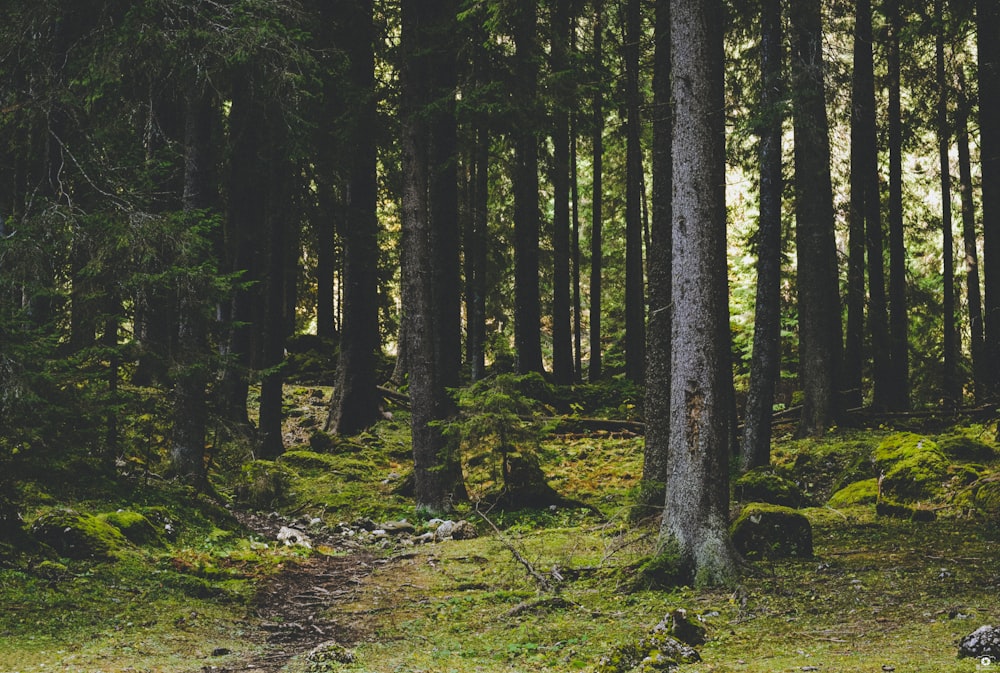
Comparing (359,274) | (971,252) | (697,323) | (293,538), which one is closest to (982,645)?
(697,323)

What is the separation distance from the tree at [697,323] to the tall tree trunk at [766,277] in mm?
5006

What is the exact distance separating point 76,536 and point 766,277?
10.2m

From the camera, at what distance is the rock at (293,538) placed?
10727 mm

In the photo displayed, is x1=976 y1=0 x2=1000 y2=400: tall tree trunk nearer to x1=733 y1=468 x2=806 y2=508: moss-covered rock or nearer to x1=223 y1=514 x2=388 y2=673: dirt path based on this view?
x1=733 y1=468 x2=806 y2=508: moss-covered rock

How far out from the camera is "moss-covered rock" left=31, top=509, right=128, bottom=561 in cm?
798

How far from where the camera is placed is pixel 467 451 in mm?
12500

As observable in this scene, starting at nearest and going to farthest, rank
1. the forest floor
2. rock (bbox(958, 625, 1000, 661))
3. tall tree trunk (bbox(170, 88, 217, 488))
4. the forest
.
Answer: rock (bbox(958, 625, 1000, 661))
the forest floor
the forest
tall tree trunk (bbox(170, 88, 217, 488))

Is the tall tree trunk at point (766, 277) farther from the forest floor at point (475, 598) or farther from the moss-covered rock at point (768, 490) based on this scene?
the moss-covered rock at point (768, 490)

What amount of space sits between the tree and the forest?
0.03 meters

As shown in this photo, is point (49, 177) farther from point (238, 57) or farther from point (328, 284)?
point (328, 284)

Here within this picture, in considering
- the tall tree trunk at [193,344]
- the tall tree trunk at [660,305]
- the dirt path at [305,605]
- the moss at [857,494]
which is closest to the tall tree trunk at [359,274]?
the tall tree trunk at [193,344]

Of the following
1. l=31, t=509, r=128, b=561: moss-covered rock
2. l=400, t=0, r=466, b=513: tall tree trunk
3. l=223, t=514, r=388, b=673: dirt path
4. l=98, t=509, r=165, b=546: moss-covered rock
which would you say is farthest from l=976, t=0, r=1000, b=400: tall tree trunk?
l=31, t=509, r=128, b=561: moss-covered rock

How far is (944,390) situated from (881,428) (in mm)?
4679

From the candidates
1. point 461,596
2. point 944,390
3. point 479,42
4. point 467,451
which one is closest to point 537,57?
point 479,42
